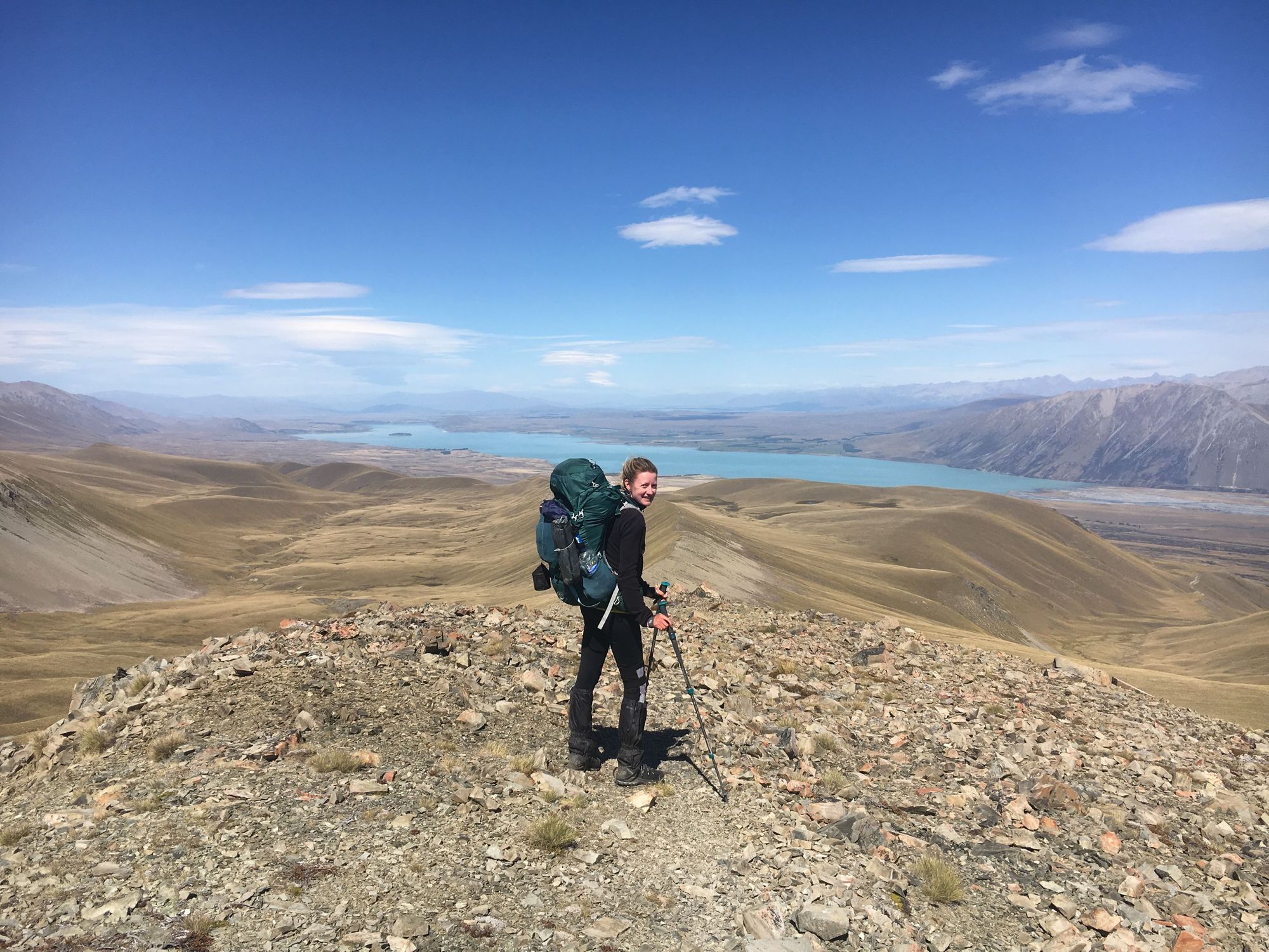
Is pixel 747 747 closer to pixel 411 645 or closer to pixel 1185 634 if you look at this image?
pixel 411 645

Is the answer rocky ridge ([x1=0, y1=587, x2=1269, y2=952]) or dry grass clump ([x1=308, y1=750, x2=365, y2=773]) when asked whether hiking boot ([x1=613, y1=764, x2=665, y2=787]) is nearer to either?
rocky ridge ([x1=0, y1=587, x2=1269, y2=952])

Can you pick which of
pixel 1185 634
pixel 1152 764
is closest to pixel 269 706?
pixel 1152 764

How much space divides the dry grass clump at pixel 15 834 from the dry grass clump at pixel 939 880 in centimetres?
868

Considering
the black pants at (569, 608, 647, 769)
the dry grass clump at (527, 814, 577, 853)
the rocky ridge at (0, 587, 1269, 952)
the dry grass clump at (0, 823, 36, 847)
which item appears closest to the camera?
the rocky ridge at (0, 587, 1269, 952)

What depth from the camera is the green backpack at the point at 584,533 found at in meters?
7.40

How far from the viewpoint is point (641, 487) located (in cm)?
754

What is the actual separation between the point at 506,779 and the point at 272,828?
2404 millimetres

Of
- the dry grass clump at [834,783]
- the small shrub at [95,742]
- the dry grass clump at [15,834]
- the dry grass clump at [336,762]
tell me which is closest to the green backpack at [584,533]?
the dry grass clump at [336,762]

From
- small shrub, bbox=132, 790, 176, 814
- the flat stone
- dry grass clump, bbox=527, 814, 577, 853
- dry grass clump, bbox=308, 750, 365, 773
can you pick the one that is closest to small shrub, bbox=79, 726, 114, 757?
small shrub, bbox=132, 790, 176, 814

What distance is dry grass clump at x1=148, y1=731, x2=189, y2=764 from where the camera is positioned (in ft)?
26.5

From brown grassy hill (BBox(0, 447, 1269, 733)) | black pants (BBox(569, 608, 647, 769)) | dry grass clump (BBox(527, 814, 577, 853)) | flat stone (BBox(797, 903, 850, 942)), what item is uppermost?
black pants (BBox(569, 608, 647, 769))

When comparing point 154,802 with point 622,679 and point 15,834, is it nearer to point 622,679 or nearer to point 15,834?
point 15,834

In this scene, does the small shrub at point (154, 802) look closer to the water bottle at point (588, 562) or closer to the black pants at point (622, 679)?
the black pants at point (622, 679)

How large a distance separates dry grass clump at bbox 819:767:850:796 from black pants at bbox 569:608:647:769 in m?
2.45
